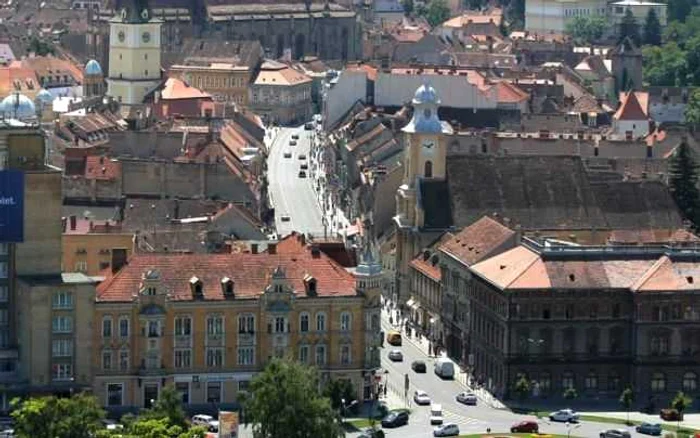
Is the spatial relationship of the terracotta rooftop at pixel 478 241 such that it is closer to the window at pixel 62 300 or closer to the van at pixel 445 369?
the van at pixel 445 369

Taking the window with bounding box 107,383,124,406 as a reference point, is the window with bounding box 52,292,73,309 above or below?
above

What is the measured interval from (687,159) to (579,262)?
35963mm

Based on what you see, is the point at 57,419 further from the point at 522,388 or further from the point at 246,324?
the point at 522,388

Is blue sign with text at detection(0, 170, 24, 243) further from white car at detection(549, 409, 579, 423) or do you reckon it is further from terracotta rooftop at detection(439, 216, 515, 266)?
terracotta rooftop at detection(439, 216, 515, 266)

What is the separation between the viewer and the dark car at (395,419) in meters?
103

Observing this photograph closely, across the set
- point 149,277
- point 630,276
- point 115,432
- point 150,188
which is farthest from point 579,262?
point 150,188

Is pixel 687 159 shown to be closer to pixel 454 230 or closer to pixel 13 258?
pixel 454 230

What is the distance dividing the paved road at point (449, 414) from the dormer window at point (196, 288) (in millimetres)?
8558

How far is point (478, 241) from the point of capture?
122000mm

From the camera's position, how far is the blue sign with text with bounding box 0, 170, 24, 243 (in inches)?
4141

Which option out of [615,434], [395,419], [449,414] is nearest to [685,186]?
[449,414]

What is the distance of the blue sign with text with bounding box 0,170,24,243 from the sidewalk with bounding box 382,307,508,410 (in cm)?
1882

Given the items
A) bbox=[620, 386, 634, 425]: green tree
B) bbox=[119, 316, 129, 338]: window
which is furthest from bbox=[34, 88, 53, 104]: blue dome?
bbox=[620, 386, 634, 425]: green tree

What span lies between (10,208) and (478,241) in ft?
80.4
